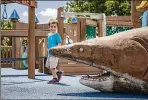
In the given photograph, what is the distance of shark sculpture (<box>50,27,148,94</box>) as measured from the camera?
4.70 meters

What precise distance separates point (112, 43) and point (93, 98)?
833mm

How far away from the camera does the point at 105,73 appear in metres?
5.05

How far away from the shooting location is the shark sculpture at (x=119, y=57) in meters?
4.70

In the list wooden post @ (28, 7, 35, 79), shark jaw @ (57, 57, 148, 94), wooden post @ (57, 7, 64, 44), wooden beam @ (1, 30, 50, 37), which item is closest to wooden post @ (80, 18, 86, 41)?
wooden post @ (57, 7, 64, 44)

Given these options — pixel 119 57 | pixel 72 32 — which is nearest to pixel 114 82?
pixel 119 57

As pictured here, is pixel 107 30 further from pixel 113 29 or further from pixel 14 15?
pixel 14 15

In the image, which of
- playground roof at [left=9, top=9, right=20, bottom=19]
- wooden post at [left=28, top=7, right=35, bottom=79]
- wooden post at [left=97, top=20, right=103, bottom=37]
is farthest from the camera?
playground roof at [left=9, top=9, right=20, bottom=19]

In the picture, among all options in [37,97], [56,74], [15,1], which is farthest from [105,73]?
[15,1]

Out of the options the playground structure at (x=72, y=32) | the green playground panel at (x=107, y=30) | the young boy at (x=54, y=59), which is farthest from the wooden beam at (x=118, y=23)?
the young boy at (x=54, y=59)

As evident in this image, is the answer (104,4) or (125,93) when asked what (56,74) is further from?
(104,4)

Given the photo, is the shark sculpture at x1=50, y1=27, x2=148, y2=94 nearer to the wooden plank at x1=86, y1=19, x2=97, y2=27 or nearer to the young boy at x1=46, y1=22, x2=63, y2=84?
→ the young boy at x1=46, y1=22, x2=63, y2=84

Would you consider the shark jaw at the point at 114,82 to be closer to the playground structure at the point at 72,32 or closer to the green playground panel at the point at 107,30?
the playground structure at the point at 72,32

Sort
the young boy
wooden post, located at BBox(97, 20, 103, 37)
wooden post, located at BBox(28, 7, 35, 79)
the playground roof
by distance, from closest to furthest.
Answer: the young boy, wooden post, located at BBox(28, 7, 35, 79), wooden post, located at BBox(97, 20, 103, 37), the playground roof

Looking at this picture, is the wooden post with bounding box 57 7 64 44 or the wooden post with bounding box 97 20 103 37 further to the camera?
the wooden post with bounding box 97 20 103 37
